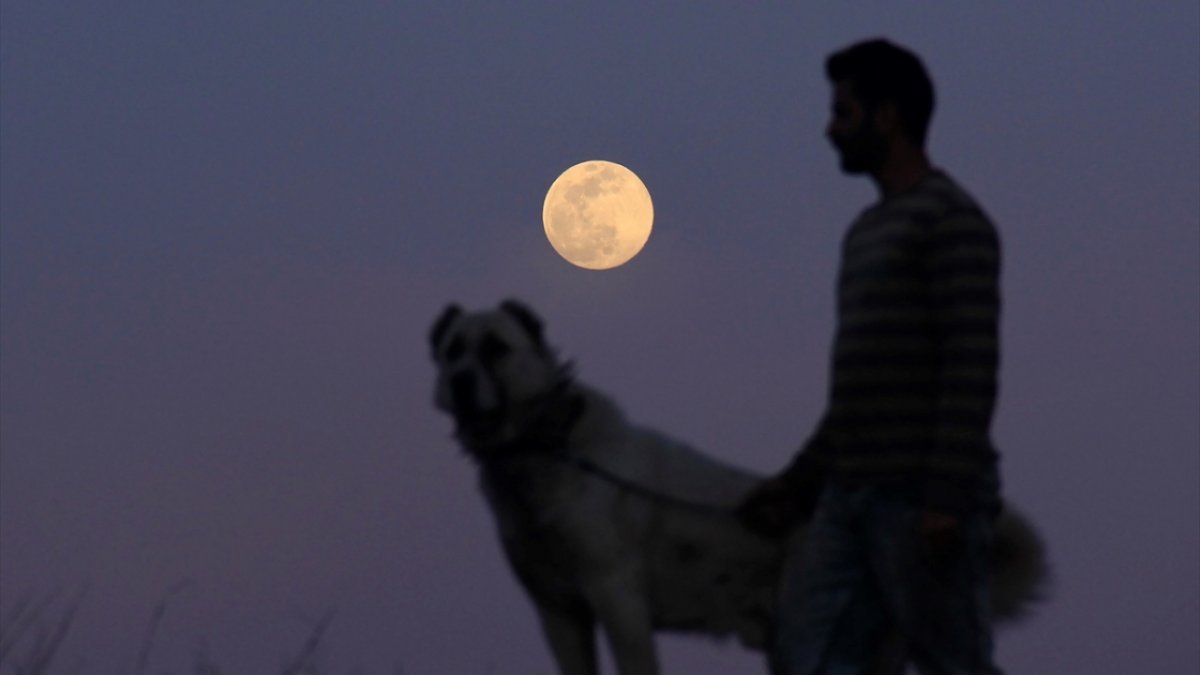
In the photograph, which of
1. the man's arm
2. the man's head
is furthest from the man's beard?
the man's arm

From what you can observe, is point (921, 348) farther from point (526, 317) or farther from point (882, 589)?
point (526, 317)

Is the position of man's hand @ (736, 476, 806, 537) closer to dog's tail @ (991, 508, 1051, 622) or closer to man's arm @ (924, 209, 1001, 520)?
man's arm @ (924, 209, 1001, 520)

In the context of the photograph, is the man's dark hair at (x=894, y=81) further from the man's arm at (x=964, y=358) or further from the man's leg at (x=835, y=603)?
the man's leg at (x=835, y=603)

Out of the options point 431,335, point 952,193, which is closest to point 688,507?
point 431,335

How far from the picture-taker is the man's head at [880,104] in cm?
438

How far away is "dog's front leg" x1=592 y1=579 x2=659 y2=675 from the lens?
20.6 ft

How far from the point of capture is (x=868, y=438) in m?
4.27

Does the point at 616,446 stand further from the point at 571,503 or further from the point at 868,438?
the point at 868,438

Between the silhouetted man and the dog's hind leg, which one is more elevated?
the silhouetted man

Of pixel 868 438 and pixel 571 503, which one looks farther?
pixel 571 503

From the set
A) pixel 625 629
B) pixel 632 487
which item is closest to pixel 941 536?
pixel 625 629

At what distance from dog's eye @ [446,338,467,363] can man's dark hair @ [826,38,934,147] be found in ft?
7.77

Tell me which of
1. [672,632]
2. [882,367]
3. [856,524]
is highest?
[882,367]

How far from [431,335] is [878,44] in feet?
8.68
